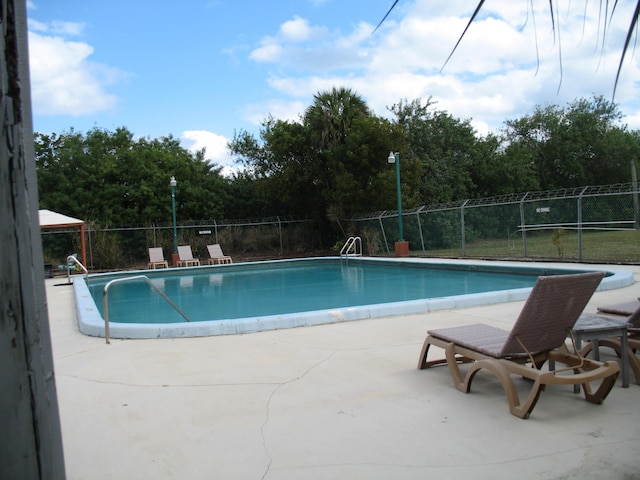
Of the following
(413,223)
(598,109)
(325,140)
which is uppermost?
(598,109)

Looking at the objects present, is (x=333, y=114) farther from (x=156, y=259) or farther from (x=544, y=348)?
(x=544, y=348)

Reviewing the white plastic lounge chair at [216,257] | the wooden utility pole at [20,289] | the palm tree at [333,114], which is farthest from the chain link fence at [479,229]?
the wooden utility pole at [20,289]

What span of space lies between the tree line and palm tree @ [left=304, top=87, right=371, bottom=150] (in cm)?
5

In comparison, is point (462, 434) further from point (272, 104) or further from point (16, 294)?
point (272, 104)

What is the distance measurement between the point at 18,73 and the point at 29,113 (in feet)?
0.34

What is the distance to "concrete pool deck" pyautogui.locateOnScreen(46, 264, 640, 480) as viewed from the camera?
247cm

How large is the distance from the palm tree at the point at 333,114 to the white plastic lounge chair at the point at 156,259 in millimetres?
7475

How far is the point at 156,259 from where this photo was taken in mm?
18891

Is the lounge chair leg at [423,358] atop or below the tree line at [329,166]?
below

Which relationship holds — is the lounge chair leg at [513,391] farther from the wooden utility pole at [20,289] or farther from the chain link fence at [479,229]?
the chain link fence at [479,229]

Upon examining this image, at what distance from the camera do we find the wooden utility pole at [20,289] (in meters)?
1.24

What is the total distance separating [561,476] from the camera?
2287 millimetres

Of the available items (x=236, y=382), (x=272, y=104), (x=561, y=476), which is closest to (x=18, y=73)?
(x=561, y=476)

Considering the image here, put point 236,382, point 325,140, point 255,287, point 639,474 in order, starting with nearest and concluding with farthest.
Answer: point 639,474 → point 236,382 → point 255,287 → point 325,140
